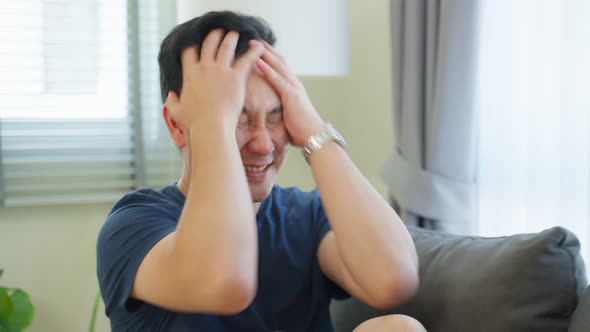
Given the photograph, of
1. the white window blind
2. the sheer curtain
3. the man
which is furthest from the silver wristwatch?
the white window blind

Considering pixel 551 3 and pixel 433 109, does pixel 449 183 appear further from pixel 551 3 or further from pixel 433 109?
pixel 551 3

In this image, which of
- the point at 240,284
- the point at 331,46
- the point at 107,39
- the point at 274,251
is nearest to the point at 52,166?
the point at 107,39

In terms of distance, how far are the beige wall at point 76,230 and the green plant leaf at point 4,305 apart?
0.42 meters

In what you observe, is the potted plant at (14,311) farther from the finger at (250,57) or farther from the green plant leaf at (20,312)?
the finger at (250,57)

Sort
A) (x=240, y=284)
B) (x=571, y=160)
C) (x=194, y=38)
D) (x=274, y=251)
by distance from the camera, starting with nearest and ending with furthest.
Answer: (x=240, y=284)
(x=194, y=38)
(x=274, y=251)
(x=571, y=160)

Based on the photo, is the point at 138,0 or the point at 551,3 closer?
the point at 551,3

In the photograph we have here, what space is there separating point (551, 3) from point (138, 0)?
1.56 m

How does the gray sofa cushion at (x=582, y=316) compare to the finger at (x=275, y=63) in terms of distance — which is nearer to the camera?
the gray sofa cushion at (x=582, y=316)

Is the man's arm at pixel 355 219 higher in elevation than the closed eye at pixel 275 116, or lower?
lower

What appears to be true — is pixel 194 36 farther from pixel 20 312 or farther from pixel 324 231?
pixel 20 312

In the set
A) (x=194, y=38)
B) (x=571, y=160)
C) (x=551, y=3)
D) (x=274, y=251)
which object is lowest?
(x=274, y=251)

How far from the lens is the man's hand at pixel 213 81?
1.13m

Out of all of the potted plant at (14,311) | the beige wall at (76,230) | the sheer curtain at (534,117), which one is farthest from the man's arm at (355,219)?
the potted plant at (14,311)

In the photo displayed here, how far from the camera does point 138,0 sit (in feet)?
8.35
